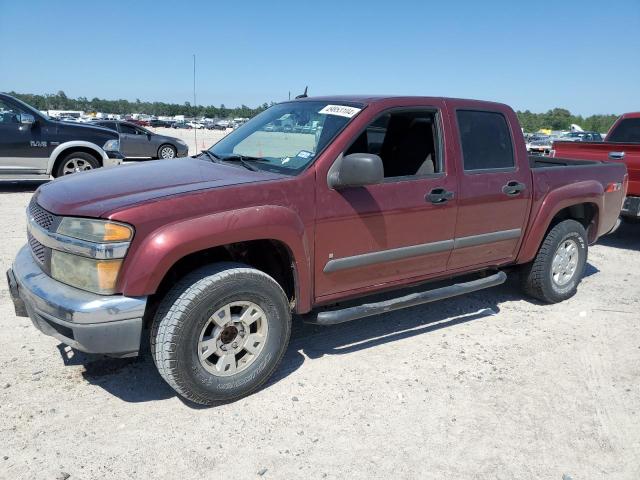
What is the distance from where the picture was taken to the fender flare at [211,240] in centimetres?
273

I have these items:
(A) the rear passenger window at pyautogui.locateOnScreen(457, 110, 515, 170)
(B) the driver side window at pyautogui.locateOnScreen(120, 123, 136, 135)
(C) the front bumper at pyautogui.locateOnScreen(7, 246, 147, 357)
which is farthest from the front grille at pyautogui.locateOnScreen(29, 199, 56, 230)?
(B) the driver side window at pyautogui.locateOnScreen(120, 123, 136, 135)

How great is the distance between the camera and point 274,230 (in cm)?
309

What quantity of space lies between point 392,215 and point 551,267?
7.22 feet

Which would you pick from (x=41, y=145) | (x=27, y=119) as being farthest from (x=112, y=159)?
(x=27, y=119)

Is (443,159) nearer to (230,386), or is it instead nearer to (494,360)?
(494,360)

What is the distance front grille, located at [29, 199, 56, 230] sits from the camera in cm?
299

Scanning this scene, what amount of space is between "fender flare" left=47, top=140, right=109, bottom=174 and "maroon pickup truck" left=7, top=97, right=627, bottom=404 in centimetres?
646

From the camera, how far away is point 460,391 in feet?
11.2

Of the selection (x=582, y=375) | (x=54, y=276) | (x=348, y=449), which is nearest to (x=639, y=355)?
(x=582, y=375)

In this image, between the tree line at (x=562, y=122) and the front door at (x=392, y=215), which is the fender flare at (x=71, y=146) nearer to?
the front door at (x=392, y=215)

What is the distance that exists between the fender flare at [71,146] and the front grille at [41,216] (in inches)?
271

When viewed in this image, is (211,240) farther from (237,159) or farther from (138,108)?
(138,108)

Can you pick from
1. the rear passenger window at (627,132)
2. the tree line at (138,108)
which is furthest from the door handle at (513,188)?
the tree line at (138,108)

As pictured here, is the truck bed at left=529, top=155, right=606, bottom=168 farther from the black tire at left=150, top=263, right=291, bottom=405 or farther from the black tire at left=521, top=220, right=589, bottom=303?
the black tire at left=150, top=263, right=291, bottom=405
